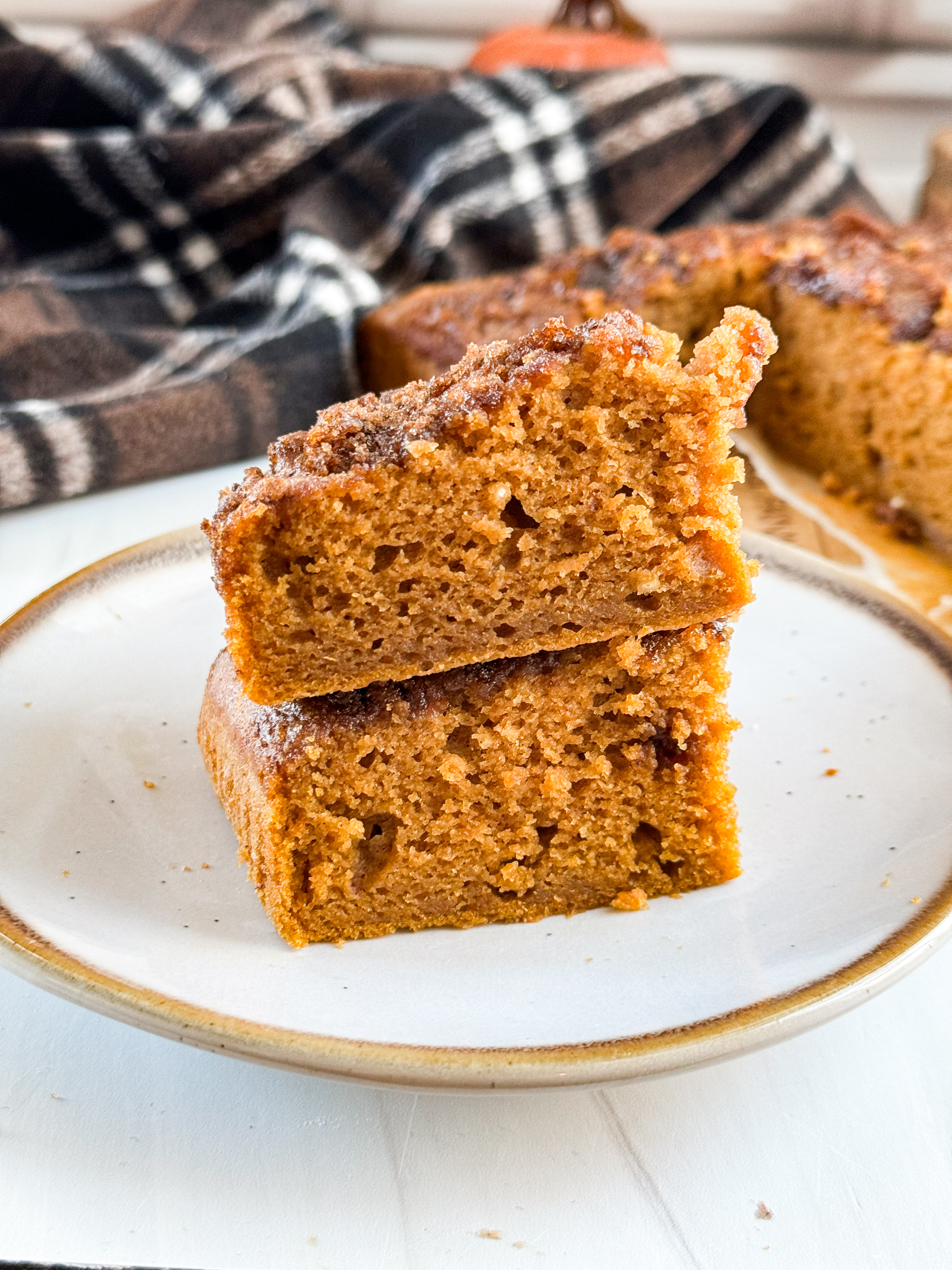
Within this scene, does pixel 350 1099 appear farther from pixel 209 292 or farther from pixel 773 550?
pixel 209 292

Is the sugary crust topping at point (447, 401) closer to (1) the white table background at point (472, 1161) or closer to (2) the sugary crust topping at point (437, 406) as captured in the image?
(2) the sugary crust topping at point (437, 406)

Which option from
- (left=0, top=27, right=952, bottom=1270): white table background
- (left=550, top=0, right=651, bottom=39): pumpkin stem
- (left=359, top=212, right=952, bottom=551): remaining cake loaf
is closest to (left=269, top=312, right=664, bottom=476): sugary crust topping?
(left=0, top=27, right=952, bottom=1270): white table background

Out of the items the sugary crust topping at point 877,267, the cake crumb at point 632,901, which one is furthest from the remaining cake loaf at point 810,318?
the cake crumb at point 632,901

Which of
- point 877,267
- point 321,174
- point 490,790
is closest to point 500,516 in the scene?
point 490,790

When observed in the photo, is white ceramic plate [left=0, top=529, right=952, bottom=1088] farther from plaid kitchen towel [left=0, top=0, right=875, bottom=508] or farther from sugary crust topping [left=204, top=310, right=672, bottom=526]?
Result: plaid kitchen towel [left=0, top=0, right=875, bottom=508]

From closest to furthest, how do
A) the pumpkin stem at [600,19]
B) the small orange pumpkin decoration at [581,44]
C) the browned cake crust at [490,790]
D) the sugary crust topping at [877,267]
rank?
the browned cake crust at [490,790], the sugary crust topping at [877,267], the small orange pumpkin decoration at [581,44], the pumpkin stem at [600,19]

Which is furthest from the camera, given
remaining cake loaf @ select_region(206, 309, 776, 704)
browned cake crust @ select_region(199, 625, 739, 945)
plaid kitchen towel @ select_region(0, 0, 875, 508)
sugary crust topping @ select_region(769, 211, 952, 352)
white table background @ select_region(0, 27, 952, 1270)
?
plaid kitchen towel @ select_region(0, 0, 875, 508)
